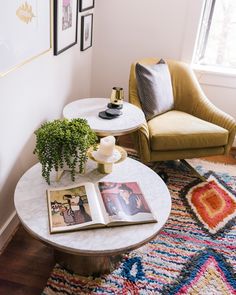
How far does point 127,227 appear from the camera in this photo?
4.14ft

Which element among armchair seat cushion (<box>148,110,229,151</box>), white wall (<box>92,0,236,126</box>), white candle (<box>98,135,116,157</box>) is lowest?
armchair seat cushion (<box>148,110,229,151</box>)

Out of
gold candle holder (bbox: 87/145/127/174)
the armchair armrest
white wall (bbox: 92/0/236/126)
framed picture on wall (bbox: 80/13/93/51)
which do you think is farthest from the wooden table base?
white wall (bbox: 92/0/236/126)

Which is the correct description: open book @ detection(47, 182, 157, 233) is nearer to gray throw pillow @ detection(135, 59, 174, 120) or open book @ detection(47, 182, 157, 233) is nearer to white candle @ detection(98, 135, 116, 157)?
white candle @ detection(98, 135, 116, 157)

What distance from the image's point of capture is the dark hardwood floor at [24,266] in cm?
143

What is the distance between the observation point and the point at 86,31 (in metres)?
2.40

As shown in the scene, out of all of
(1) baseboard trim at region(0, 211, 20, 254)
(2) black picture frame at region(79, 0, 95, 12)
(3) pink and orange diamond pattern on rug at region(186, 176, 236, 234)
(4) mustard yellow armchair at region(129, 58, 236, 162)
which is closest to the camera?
(1) baseboard trim at region(0, 211, 20, 254)

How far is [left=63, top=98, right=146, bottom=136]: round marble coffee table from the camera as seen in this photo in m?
1.86

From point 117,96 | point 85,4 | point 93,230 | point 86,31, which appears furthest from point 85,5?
point 93,230

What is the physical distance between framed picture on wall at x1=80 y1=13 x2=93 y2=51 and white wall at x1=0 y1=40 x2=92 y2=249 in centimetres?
26

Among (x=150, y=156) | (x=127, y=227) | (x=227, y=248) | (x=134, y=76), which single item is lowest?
(x=227, y=248)

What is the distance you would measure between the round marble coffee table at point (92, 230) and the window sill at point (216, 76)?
4.45 feet

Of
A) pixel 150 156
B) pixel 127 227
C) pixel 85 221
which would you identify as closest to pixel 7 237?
pixel 85 221

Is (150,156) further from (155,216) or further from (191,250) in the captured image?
(155,216)

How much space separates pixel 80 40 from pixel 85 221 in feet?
5.08
